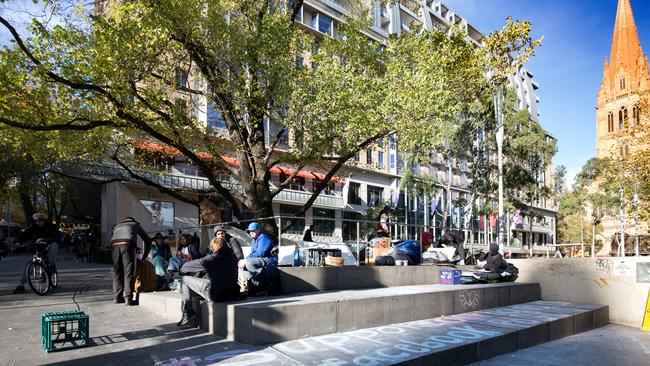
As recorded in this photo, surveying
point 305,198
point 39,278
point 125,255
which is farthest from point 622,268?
point 305,198

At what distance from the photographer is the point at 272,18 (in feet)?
47.2

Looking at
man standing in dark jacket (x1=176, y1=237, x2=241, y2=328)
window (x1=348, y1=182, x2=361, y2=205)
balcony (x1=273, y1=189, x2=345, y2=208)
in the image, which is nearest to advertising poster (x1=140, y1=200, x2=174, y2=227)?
balcony (x1=273, y1=189, x2=345, y2=208)

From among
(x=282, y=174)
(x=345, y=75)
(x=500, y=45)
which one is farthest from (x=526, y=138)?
(x=345, y=75)

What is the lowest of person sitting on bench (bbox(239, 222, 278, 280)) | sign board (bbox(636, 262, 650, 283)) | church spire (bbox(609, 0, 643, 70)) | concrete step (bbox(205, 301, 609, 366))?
concrete step (bbox(205, 301, 609, 366))

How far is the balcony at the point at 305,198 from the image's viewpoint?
3863 centimetres

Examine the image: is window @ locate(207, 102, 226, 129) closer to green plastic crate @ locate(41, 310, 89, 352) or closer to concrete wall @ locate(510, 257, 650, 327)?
green plastic crate @ locate(41, 310, 89, 352)

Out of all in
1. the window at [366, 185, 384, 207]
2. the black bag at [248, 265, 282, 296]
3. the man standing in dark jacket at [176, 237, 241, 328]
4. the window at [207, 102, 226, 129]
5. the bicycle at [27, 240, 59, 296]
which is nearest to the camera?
the man standing in dark jacket at [176, 237, 241, 328]

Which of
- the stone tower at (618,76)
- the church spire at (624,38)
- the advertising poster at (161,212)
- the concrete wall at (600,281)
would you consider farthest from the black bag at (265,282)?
the church spire at (624,38)

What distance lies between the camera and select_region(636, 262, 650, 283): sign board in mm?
11188

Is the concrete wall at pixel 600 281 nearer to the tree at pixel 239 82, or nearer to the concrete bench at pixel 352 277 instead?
the concrete bench at pixel 352 277

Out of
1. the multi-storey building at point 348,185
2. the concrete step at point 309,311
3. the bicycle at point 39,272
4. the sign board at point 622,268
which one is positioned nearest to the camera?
the concrete step at point 309,311

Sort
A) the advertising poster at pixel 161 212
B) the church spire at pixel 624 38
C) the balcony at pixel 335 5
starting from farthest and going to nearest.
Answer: the church spire at pixel 624 38
the balcony at pixel 335 5
the advertising poster at pixel 161 212

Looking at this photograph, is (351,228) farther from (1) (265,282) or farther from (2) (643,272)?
(2) (643,272)

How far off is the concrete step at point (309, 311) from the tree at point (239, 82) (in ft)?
18.7
